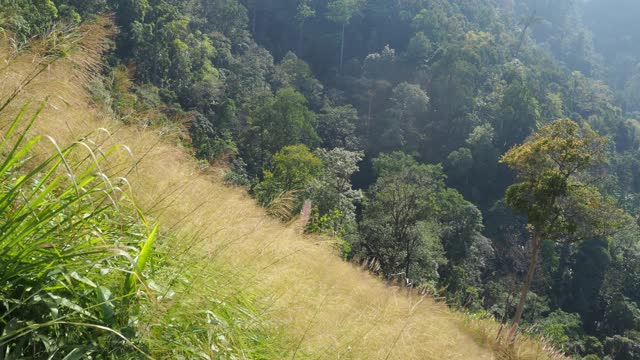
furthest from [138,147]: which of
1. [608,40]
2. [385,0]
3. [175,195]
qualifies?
[608,40]

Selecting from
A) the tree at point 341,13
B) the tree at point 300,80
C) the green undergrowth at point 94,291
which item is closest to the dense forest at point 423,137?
the tree at point 300,80

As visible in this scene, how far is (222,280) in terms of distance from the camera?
6.98 ft

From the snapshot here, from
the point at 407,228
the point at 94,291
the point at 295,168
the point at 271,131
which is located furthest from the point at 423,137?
the point at 94,291

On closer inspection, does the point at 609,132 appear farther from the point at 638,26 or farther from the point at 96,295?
the point at 638,26

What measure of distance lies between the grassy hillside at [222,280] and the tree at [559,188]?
22.8 ft

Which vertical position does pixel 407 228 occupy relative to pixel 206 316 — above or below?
below

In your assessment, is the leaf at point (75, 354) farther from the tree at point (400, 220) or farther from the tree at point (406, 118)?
the tree at point (406, 118)

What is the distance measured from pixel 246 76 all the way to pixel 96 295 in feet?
118

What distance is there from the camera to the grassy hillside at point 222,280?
178 centimetres

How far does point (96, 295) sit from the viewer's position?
59.3 inches

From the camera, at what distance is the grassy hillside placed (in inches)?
70.2

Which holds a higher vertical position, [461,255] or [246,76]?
[246,76]

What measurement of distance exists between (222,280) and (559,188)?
868 centimetres

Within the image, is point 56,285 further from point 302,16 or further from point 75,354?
point 302,16
